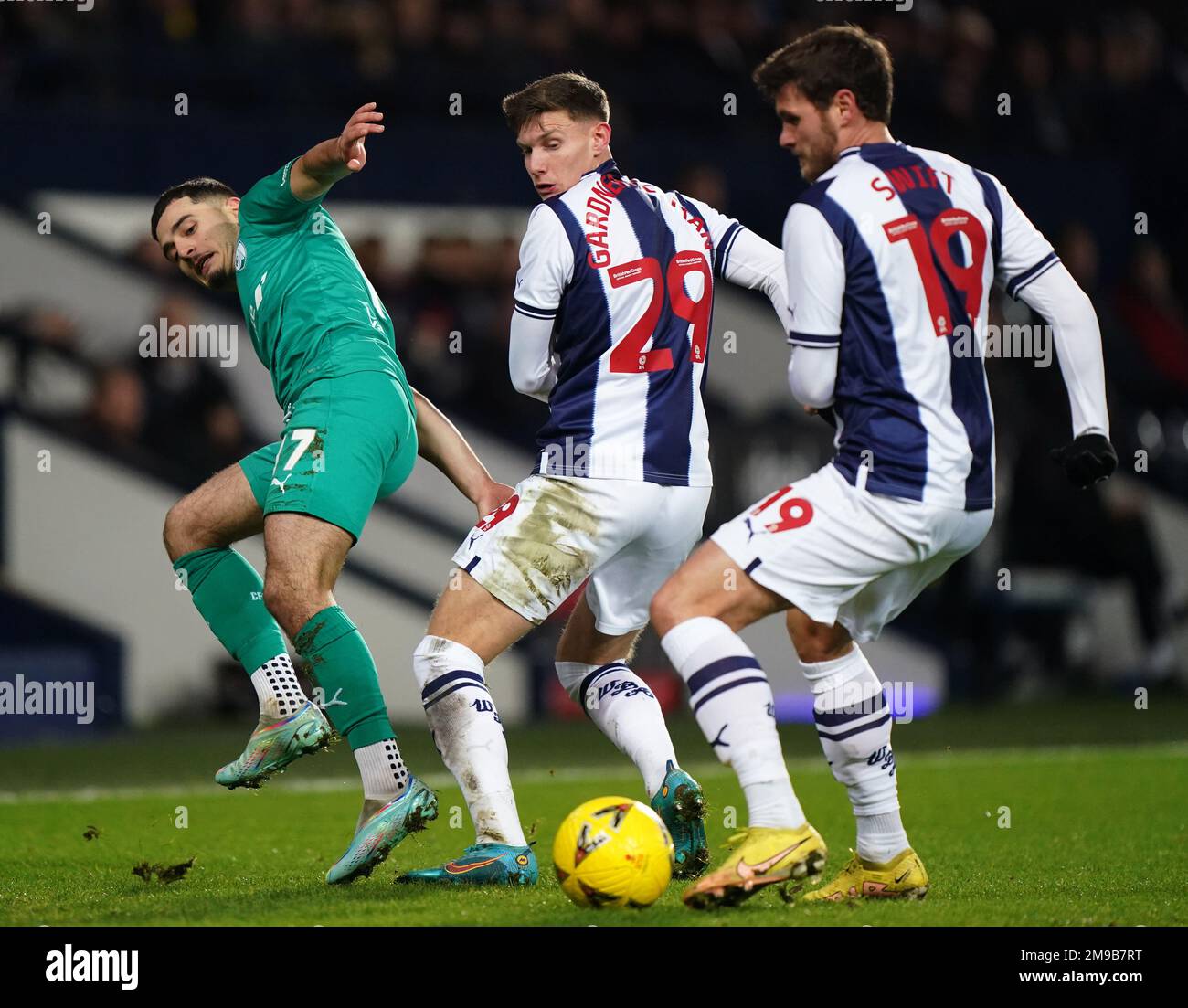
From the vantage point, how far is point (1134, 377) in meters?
14.9

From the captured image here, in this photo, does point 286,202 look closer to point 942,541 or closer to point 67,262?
point 942,541

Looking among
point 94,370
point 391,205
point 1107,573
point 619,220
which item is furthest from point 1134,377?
point 619,220

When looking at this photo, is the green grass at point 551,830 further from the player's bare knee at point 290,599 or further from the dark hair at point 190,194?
the dark hair at point 190,194

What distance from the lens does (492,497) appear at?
561cm

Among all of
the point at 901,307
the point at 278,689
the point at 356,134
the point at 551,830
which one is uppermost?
the point at 356,134

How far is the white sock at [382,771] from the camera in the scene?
525 centimetres

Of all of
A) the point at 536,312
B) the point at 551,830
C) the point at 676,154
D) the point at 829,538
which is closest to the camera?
the point at 829,538

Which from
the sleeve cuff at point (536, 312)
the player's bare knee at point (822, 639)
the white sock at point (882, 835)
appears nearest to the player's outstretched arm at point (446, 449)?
the sleeve cuff at point (536, 312)

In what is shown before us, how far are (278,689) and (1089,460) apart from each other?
101 inches

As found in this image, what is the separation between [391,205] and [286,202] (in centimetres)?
826

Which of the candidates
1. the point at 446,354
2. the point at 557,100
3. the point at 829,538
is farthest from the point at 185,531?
the point at 446,354

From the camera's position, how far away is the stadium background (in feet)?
39.0

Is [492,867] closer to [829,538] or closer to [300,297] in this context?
[829,538]

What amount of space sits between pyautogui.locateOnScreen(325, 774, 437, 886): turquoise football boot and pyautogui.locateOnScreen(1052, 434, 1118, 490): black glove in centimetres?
207
